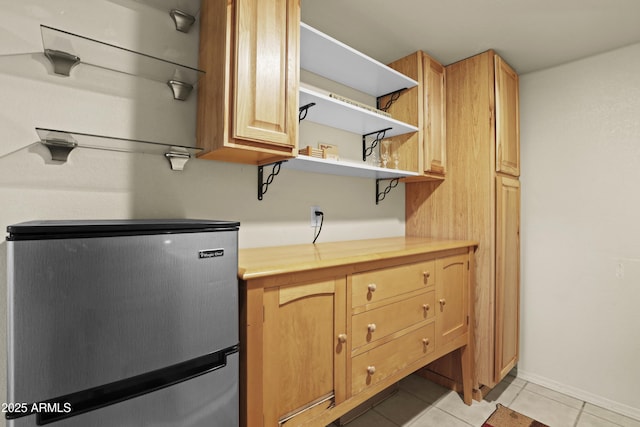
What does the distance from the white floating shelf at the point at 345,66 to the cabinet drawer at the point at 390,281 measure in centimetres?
124

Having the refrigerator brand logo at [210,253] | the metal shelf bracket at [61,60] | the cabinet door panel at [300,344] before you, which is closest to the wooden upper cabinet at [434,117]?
the cabinet door panel at [300,344]

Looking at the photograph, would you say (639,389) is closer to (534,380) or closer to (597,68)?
(534,380)

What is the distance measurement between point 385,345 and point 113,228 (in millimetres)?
1324

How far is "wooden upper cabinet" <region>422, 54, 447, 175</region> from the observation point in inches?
88.1

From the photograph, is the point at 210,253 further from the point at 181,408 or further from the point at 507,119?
the point at 507,119

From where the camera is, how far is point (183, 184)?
1434mm

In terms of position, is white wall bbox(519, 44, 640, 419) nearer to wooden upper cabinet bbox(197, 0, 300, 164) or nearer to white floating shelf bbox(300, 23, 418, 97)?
white floating shelf bbox(300, 23, 418, 97)

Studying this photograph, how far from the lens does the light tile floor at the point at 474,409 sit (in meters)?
1.99

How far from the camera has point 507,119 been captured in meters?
2.35

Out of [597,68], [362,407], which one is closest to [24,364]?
[362,407]

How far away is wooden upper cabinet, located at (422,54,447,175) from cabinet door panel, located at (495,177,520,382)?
0.46 metres

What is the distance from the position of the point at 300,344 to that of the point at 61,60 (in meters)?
1.43

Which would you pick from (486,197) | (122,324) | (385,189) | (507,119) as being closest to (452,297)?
(486,197)

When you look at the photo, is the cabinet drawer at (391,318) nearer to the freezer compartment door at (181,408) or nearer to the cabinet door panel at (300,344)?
the cabinet door panel at (300,344)
